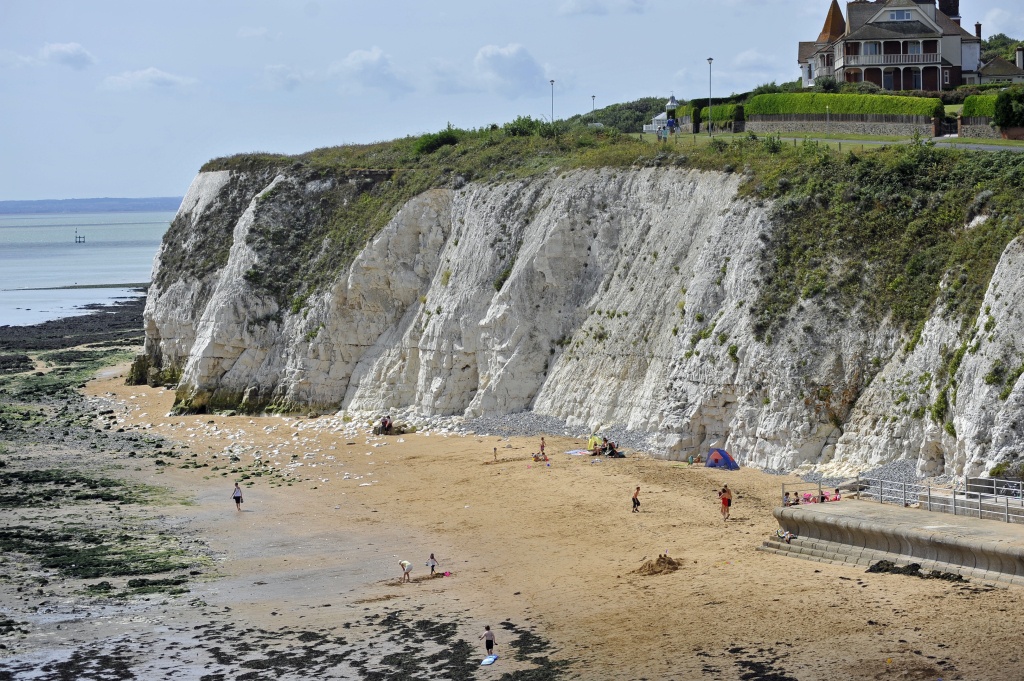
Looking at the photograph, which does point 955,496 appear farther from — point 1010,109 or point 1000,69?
point 1000,69

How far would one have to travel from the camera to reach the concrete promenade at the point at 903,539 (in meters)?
24.9

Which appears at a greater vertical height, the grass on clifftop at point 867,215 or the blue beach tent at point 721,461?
the grass on clifftop at point 867,215

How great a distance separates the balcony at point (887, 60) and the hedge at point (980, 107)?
15343 mm

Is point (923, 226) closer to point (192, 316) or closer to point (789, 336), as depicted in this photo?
point (789, 336)

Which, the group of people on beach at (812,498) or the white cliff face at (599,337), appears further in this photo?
the white cliff face at (599,337)

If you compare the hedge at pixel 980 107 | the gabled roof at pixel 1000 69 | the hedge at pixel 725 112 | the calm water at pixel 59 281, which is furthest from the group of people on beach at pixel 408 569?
the calm water at pixel 59 281

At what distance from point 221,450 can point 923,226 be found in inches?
1034

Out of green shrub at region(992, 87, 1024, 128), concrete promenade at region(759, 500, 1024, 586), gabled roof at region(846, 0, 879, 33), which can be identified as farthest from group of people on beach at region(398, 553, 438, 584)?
gabled roof at region(846, 0, 879, 33)

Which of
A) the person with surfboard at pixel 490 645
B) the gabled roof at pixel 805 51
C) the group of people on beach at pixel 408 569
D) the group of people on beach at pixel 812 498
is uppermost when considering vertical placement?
the gabled roof at pixel 805 51

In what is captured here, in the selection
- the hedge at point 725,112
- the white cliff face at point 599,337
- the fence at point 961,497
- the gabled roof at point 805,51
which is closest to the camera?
the fence at point 961,497

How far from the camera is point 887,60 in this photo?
66000 mm

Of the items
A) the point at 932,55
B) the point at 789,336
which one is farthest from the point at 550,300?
the point at 932,55

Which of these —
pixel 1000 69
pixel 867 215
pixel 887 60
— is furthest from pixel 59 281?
pixel 867 215

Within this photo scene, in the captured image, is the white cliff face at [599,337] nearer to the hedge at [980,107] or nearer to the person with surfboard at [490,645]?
the person with surfboard at [490,645]
